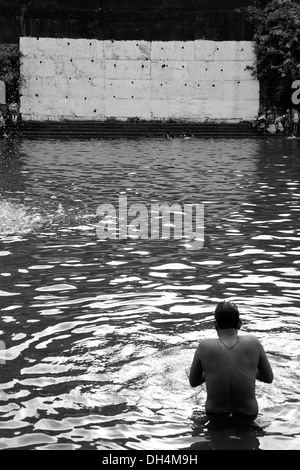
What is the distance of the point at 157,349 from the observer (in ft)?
20.0

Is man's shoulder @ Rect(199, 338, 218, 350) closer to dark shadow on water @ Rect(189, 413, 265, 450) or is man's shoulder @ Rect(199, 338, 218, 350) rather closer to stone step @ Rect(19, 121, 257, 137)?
dark shadow on water @ Rect(189, 413, 265, 450)

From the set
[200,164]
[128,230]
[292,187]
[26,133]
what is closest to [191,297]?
[128,230]

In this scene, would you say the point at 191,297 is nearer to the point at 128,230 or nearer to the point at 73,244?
the point at 73,244

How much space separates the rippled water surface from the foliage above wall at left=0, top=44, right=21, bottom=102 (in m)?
15.4

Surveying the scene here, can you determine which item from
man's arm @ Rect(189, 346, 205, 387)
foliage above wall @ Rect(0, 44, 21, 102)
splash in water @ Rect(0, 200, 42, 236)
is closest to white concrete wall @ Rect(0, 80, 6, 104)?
foliage above wall @ Rect(0, 44, 21, 102)

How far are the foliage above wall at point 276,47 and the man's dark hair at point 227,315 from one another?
24.9 meters

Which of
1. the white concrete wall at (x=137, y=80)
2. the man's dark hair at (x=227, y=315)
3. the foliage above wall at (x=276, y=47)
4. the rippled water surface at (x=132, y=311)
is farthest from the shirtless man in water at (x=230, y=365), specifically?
the white concrete wall at (x=137, y=80)

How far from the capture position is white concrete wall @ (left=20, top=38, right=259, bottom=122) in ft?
97.5

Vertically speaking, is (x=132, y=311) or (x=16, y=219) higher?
(x=16, y=219)

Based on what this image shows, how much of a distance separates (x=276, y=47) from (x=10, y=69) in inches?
417

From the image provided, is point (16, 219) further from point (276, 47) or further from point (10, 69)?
point (276, 47)

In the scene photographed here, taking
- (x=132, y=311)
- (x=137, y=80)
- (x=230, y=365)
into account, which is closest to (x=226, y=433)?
(x=230, y=365)

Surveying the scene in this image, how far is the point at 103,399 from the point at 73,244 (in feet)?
15.7

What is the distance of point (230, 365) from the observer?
4.67 metres
